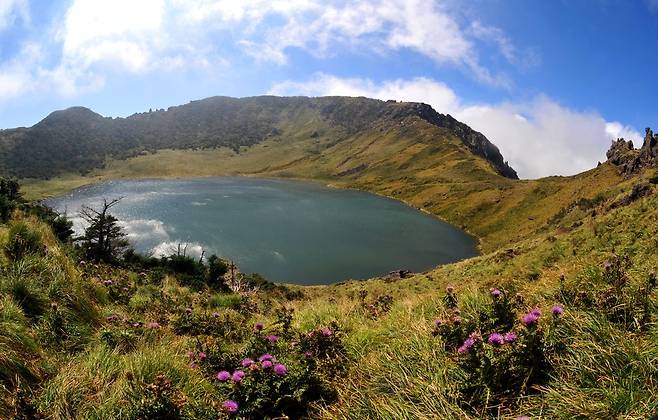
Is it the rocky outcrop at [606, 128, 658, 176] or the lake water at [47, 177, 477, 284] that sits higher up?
the rocky outcrop at [606, 128, 658, 176]

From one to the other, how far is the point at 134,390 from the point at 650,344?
5429 mm

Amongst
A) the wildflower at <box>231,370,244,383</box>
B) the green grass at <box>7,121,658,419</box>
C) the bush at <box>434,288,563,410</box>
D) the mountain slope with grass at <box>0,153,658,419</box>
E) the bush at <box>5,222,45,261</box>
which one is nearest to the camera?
the green grass at <box>7,121,658,419</box>

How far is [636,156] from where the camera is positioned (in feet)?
353

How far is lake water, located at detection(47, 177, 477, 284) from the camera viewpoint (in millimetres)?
74750

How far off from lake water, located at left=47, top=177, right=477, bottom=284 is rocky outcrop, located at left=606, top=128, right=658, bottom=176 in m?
45.2

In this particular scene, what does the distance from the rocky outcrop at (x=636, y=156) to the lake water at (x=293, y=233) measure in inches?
1779

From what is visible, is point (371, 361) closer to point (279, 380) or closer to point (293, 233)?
point (279, 380)

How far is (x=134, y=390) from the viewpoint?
446 centimetres

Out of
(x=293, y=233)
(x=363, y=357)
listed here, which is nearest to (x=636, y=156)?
(x=293, y=233)

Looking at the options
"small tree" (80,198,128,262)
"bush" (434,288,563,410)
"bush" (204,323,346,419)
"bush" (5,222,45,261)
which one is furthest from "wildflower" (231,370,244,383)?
"small tree" (80,198,128,262)

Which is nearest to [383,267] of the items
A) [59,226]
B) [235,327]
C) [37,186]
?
[59,226]

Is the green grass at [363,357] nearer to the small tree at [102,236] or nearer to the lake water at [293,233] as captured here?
the small tree at [102,236]

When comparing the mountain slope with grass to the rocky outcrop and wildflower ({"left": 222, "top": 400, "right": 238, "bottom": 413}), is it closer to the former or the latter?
wildflower ({"left": 222, "top": 400, "right": 238, "bottom": 413})

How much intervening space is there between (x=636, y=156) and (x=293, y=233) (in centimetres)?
9237
